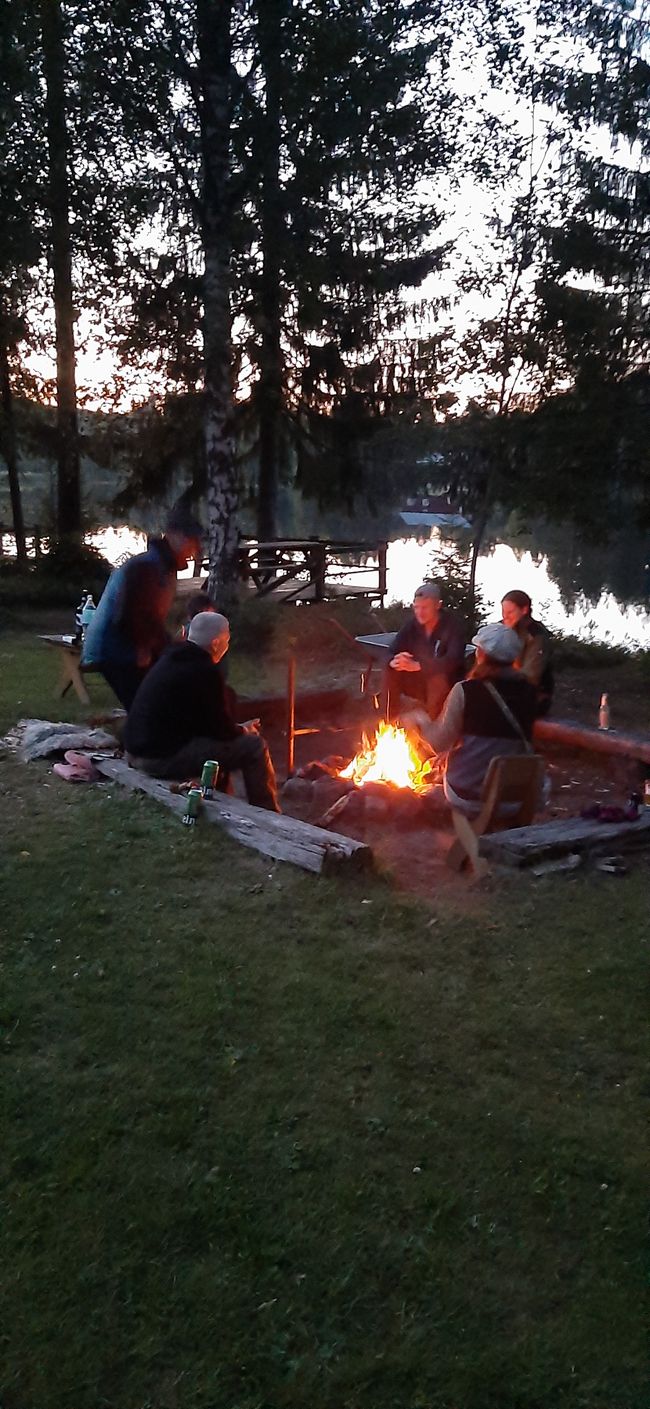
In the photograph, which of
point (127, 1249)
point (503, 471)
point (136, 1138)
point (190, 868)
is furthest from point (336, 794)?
point (503, 471)

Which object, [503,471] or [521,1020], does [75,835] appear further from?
[503,471]

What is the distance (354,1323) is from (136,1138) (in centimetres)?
94

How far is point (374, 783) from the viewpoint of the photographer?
22.8 feet

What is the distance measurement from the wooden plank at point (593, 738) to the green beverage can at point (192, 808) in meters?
3.28

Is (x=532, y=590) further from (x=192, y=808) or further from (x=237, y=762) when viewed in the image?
(x=192, y=808)

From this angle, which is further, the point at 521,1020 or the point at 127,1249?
the point at 521,1020

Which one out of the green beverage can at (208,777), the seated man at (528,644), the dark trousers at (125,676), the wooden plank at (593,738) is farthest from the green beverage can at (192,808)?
the wooden plank at (593,738)

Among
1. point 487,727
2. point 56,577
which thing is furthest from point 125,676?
point 56,577

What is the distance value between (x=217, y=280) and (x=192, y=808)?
7.79 m

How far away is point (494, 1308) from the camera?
8.98ft

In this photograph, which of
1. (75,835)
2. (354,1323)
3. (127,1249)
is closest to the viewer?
(354,1323)

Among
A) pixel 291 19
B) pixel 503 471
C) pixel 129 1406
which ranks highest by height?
pixel 291 19

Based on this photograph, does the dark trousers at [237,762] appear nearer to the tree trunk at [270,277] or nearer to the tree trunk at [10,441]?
the tree trunk at [270,277]

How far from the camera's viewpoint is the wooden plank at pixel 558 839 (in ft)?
18.6
